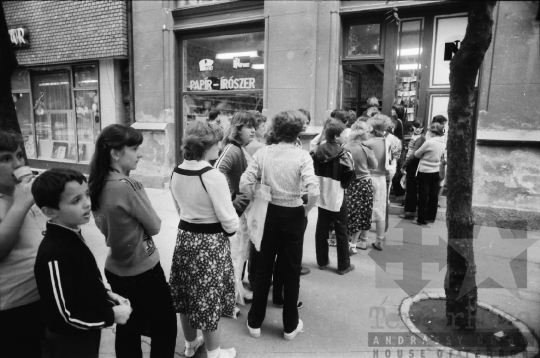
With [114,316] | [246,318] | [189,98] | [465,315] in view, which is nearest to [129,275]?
[114,316]

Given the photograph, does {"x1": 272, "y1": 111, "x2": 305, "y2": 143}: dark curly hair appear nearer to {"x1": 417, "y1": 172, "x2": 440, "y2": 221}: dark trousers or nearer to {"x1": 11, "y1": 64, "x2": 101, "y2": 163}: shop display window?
{"x1": 417, "y1": 172, "x2": 440, "y2": 221}: dark trousers

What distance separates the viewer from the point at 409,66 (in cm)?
745

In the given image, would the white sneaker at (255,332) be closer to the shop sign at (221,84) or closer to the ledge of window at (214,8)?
the shop sign at (221,84)

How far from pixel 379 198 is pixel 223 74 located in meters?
5.45

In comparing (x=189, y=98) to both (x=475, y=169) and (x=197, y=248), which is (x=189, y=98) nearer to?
(x=475, y=169)

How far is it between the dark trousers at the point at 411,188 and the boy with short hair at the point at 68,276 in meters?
5.98

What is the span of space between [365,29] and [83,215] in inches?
288

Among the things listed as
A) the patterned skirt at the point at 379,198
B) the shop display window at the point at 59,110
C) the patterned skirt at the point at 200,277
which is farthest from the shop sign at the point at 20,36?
the patterned skirt at the point at 200,277

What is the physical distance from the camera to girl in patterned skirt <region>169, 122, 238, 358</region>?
2.63 m

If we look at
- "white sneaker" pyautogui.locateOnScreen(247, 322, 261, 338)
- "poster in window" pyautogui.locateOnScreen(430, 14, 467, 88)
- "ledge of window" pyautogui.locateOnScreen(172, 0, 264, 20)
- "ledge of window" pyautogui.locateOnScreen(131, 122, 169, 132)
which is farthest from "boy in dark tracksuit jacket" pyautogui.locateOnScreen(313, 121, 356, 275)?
"ledge of window" pyautogui.locateOnScreen(131, 122, 169, 132)

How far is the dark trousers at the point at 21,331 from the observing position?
1.94m

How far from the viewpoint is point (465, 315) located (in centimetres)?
320

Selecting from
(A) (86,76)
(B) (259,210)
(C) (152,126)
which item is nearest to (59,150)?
(A) (86,76)

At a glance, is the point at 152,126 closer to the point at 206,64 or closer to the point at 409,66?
the point at 206,64
